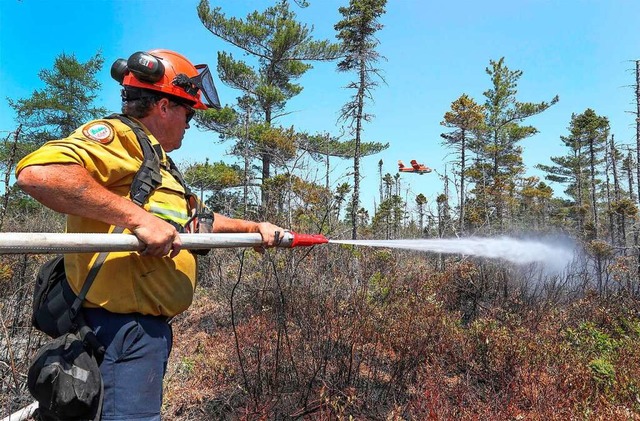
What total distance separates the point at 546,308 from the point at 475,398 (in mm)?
4288

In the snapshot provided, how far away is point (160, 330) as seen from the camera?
1740mm

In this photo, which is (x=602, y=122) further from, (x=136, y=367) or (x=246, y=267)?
(x=136, y=367)

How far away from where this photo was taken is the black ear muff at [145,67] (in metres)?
1.92

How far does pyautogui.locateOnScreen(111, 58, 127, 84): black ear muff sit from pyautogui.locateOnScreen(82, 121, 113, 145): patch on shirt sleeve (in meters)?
0.46

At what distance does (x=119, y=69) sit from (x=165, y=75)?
0.24 meters

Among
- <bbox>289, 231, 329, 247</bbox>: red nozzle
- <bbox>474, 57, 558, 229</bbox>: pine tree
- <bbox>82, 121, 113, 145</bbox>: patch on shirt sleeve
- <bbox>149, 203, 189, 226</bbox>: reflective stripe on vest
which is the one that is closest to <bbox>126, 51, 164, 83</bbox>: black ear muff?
<bbox>82, 121, 113, 145</bbox>: patch on shirt sleeve

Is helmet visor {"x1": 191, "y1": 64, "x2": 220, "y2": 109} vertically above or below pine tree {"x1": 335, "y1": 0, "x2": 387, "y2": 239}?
below

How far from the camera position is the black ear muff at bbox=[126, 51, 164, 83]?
6.30 ft

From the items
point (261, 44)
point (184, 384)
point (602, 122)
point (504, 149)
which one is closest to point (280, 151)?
point (261, 44)

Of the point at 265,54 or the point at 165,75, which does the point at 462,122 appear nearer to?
the point at 265,54

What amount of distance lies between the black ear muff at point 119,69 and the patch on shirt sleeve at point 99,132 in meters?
0.46

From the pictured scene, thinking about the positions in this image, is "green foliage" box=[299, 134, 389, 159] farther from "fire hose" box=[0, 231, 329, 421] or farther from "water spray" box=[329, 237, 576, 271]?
"fire hose" box=[0, 231, 329, 421]

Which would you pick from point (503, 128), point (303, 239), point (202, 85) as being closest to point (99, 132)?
point (202, 85)

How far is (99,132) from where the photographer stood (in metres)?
1.62
